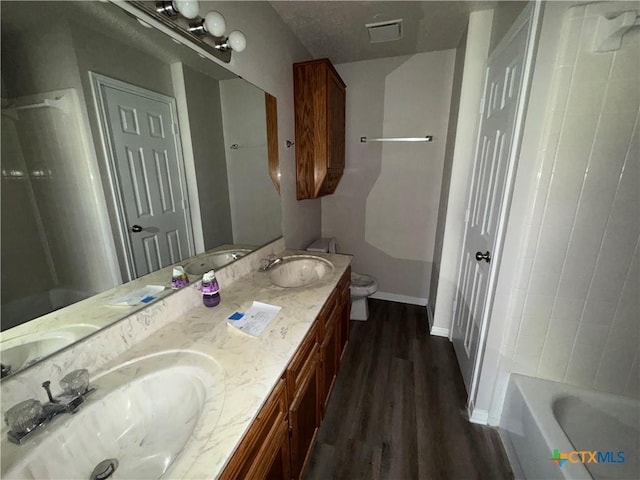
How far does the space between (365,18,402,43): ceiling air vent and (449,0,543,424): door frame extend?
2.16ft

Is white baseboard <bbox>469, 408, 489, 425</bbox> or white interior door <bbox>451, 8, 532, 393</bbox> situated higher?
white interior door <bbox>451, 8, 532, 393</bbox>

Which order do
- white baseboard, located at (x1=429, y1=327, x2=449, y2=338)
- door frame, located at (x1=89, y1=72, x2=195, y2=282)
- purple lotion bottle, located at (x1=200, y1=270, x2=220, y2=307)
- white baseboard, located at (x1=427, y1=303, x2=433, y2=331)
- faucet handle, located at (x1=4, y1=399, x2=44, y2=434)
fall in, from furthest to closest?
white baseboard, located at (x1=427, y1=303, x2=433, y2=331), white baseboard, located at (x1=429, y1=327, x2=449, y2=338), purple lotion bottle, located at (x1=200, y1=270, x2=220, y2=307), door frame, located at (x1=89, y1=72, x2=195, y2=282), faucet handle, located at (x1=4, y1=399, x2=44, y2=434)

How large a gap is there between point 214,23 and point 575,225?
70.3 inches

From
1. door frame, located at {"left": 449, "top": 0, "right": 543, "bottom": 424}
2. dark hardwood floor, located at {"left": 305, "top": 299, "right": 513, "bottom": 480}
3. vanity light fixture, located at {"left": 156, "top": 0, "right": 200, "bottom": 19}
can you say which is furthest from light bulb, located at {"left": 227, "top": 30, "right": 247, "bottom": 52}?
dark hardwood floor, located at {"left": 305, "top": 299, "right": 513, "bottom": 480}

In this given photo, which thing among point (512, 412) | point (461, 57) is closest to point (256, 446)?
point (512, 412)

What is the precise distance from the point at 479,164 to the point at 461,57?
2.91 ft

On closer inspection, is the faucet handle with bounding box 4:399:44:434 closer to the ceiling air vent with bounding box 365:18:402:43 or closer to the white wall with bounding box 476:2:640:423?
the white wall with bounding box 476:2:640:423

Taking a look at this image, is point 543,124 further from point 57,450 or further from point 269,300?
point 57,450

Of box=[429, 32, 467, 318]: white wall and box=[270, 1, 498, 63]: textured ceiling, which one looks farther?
box=[429, 32, 467, 318]: white wall

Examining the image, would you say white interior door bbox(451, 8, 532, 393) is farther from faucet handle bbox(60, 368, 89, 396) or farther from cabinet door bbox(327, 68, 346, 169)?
faucet handle bbox(60, 368, 89, 396)

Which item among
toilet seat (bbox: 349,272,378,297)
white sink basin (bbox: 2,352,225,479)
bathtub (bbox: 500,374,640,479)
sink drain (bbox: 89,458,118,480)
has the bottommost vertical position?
bathtub (bbox: 500,374,640,479)

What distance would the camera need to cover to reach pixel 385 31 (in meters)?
1.89

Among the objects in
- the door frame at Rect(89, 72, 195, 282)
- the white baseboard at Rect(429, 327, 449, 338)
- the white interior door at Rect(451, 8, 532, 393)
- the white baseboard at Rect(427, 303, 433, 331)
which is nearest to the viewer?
the door frame at Rect(89, 72, 195, 282)

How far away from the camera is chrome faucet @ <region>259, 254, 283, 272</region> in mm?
1660
